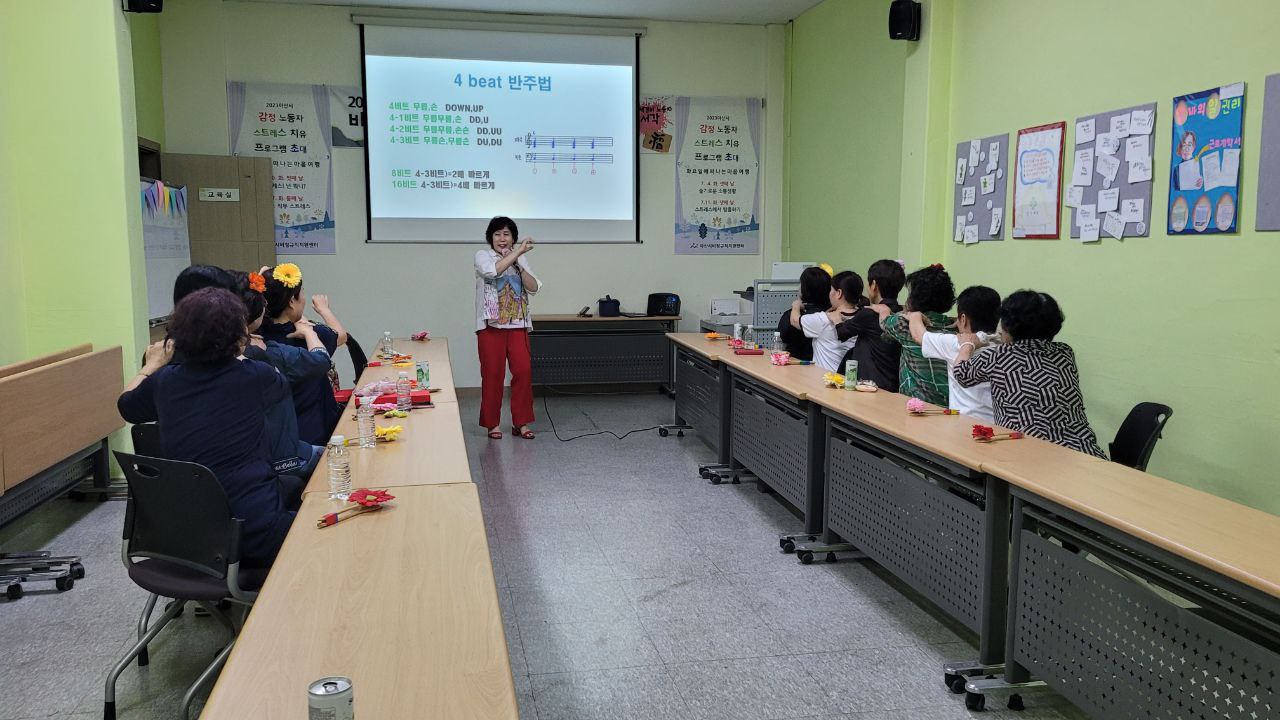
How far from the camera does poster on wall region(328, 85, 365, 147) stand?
7324 mm

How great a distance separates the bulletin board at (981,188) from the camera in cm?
503

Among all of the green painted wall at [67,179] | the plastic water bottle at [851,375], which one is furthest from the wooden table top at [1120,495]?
the green painted wall at [67,179]

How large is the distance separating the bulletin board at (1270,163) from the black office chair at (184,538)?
12.3 ft

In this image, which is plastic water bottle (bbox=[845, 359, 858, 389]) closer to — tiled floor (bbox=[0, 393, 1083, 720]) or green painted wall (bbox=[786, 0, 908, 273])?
tiled floor (bbox=[0, 393, 1083, 720])

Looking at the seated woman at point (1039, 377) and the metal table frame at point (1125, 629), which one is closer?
the metal table frame at point (1125, 629)

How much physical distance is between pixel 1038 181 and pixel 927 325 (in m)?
1.35

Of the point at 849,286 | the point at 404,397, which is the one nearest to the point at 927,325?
the point at 849,286

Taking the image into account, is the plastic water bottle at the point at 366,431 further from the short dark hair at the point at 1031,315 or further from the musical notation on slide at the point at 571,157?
the musical notation on slide at the point at 571,157

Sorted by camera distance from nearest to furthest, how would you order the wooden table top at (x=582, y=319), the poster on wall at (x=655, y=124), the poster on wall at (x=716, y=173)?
the wooden table top at (x=582, y=319) < the poster on wall at (x=655, y=124) < the poster on wall at (x=716, y=173)

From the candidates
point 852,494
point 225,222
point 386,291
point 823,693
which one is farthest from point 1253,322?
point 225,222

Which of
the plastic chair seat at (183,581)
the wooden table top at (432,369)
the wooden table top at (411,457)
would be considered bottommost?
the plastic chair seat at (183,581)

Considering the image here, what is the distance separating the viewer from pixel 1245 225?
346cm

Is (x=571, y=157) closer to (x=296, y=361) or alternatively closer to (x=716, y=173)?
(x=716, y=173)

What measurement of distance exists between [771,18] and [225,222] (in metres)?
4.96
